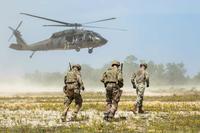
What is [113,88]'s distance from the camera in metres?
18.9

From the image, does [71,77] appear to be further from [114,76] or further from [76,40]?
[76,40]

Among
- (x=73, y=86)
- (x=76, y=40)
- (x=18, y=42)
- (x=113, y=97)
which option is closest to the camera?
(x=73, y=86)

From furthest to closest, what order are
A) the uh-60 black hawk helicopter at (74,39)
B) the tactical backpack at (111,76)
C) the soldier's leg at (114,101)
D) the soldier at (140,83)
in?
the uh-60 black hawk helicopter at (74,39), the soldier at (140,83), the tactical backpack at (111,76), the soldier's leg at (114,101)

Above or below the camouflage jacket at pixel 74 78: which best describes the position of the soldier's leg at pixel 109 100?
below

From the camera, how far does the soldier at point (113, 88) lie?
18906 millimetres

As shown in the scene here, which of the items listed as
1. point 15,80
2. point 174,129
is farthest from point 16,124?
point 15,80

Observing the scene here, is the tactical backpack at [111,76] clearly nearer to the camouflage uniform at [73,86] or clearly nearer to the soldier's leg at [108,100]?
the soldier's leg at [108,100]

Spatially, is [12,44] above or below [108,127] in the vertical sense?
above

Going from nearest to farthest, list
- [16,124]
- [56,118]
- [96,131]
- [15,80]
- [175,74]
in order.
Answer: [96,131] < [16,124] < [56,118] < [15,80] < [175,74]

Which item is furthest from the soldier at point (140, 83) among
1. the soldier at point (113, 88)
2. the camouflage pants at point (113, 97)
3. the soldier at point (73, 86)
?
the soldier at point (73, 86)

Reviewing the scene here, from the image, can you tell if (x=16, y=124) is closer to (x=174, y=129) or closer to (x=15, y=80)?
(x=174, y=129)

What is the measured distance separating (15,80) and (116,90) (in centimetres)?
7926

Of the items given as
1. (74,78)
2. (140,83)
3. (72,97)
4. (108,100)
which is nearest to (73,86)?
(74,78)

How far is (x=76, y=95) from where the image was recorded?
18.9 m
